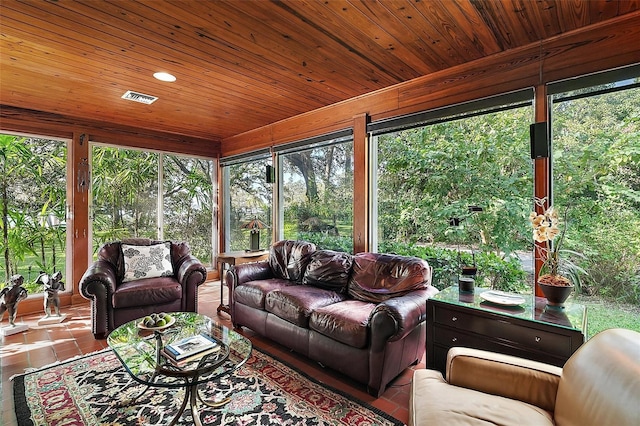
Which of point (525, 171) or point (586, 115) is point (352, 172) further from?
point (586, 115)

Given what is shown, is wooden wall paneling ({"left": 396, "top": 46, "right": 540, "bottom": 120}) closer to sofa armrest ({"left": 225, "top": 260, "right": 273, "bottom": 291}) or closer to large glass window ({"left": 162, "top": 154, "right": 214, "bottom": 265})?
sofa armrest ({"left": 225, "top": 260, "right": 273, "bottom": 291})

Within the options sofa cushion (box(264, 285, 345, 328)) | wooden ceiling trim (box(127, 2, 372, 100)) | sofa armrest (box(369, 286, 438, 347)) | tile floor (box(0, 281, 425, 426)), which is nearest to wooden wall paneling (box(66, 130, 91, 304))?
tile floor (box(0, 281, 425, 426))

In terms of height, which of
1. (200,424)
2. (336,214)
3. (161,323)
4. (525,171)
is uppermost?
(525,171)

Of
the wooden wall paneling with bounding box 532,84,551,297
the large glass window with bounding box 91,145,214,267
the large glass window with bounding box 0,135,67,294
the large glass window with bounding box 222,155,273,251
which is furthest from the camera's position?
the large glass window with bounding box 222,155,273,251

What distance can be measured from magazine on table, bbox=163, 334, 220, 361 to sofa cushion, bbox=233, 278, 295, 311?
957 millimetres

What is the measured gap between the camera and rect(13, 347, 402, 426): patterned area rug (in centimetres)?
195

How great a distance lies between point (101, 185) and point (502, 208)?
5.18 meters

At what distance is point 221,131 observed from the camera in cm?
523

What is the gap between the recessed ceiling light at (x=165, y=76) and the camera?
2961 mm

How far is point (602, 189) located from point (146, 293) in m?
4.14

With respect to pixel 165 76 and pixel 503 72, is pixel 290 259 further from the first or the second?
pixel 503 72

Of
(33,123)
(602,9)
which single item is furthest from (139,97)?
(602,9)

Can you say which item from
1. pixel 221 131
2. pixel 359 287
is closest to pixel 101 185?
pixel 221 131

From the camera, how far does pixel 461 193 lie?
3.00 meters
